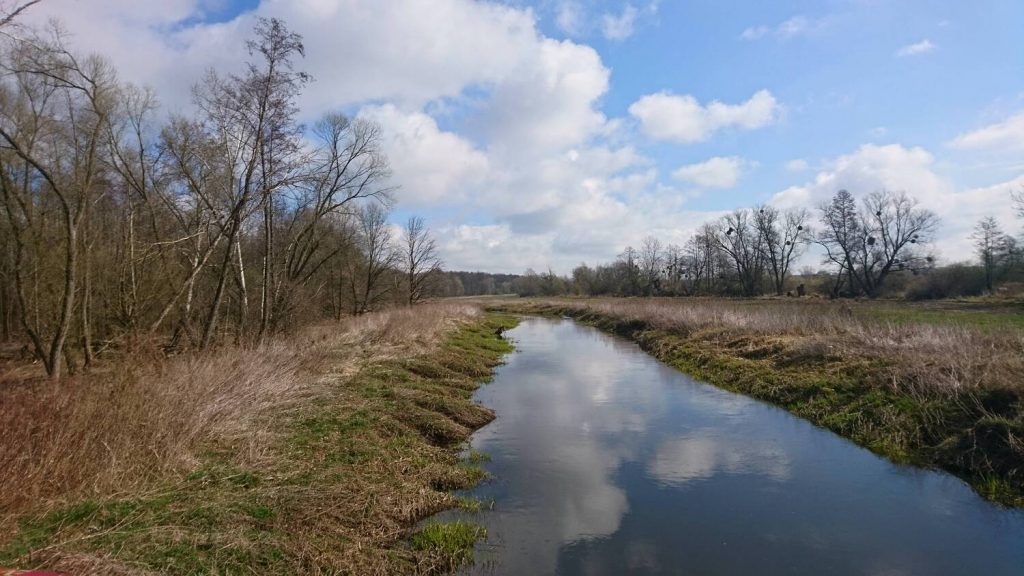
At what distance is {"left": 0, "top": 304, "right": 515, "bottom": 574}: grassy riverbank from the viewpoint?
14.1 feet

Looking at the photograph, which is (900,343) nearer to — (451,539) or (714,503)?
(714,503)

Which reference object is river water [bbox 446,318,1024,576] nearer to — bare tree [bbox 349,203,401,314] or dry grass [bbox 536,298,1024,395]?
dry grass [bbox 536,298,1024,395]

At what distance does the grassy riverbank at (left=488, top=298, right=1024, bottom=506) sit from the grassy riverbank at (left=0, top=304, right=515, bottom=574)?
25.8 ft

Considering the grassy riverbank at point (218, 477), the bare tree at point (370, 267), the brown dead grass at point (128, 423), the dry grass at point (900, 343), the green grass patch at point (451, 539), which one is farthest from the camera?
the bare tree at point (370, 267)

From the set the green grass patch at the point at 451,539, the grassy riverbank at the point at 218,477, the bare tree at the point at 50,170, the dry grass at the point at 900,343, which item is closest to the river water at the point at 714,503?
the green grass patch at the point at 451,539

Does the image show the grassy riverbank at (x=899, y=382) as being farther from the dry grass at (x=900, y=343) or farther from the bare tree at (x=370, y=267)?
the bare tree at (x=370, y=267)

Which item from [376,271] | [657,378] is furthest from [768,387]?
[376,271]

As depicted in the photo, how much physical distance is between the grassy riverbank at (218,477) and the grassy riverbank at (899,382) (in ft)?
25.8

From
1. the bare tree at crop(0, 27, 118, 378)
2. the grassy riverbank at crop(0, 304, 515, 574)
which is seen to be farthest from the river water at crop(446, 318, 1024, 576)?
the bare tree at crop(0, 27, 118, 378)

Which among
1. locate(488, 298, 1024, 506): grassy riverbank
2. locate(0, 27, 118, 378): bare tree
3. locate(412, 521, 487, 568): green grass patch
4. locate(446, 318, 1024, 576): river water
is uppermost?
locate(0, 27, 118, 378): bare tree

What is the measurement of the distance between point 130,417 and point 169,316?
12.0 m

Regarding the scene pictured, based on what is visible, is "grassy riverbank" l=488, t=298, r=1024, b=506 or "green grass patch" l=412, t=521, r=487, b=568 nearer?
"green grass patch" l=412, t=521, r=487, b=568

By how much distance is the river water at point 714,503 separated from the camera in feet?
19.0

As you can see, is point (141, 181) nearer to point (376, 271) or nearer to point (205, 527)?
point (205, 527)
